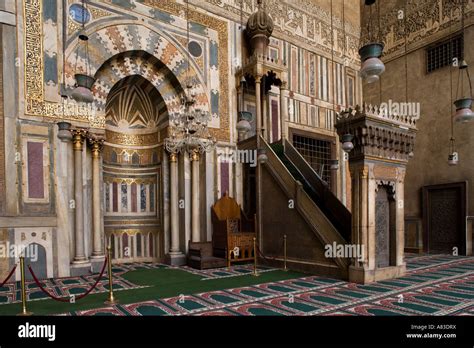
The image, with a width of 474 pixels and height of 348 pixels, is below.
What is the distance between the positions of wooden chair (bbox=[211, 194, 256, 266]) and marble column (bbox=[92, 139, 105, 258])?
2.56 metres

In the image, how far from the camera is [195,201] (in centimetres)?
851

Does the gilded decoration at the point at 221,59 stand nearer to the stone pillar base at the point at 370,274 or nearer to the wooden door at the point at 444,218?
the stone pillar base at the point at 370,274

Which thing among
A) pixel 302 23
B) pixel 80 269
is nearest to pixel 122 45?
pixel 80 269

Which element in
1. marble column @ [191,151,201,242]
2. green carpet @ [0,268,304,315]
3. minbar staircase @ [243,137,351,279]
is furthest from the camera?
marble column @ [191,151,201,242]

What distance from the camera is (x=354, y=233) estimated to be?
20.0ft

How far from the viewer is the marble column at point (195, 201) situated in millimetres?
8422

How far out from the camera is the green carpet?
4.56 m

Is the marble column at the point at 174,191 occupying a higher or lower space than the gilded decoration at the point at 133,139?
lower

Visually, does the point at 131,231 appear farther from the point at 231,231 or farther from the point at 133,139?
the point at 231,231

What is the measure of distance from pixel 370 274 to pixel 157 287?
3519 mm

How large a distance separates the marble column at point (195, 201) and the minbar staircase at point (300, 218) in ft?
4.97

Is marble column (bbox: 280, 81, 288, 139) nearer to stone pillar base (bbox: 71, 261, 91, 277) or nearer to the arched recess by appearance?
the arched recess

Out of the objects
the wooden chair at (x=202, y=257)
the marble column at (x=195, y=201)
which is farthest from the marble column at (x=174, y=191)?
the wooden chair at (x=202, y=257)

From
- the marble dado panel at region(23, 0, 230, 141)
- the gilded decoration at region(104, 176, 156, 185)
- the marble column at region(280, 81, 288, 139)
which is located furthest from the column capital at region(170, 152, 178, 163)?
the marble column at region(280, 81, 288, 139)
